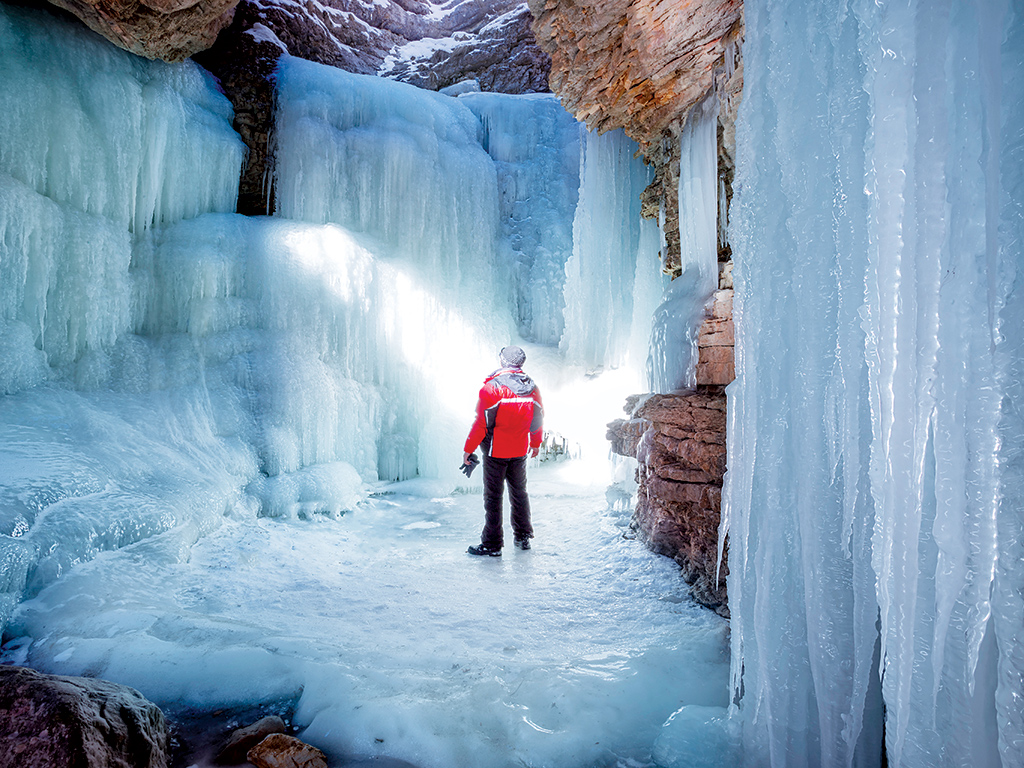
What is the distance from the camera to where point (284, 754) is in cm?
172

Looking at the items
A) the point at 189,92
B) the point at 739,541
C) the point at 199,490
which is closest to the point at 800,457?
the point at 739,541

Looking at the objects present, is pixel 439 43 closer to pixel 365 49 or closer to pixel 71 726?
pixel 365 49

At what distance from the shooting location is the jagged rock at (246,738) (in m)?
1.74

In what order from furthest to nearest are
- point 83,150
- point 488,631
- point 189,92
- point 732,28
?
point 189,92
point 83,150
point 732,28
point 488,631

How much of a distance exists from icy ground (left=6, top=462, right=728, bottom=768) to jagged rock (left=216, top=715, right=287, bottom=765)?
109 millimetres

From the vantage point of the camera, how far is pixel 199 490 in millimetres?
4395

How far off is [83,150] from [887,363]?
7271 millimetres

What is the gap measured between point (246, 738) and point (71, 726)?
58 cm

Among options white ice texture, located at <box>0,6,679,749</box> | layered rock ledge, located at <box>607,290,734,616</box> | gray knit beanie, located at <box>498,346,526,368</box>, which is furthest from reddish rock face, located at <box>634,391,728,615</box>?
white ice texture, located at <box>0,6,679,749</box>

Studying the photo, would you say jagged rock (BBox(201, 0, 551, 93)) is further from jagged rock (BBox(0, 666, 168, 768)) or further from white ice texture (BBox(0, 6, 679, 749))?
jagged rock (BBox(0, 666, 168, 768))

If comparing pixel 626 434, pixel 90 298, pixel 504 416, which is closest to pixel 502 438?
pixel 504 416

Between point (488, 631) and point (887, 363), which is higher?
point (887, 363)

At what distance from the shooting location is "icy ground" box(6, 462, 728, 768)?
6.39ft

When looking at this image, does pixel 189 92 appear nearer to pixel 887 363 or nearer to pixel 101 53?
pixel 101 53
